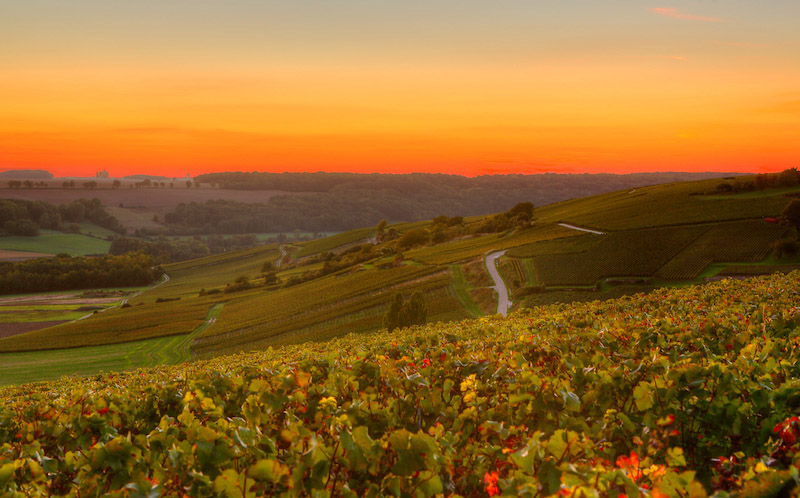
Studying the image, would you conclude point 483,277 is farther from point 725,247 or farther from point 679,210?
point 679,210

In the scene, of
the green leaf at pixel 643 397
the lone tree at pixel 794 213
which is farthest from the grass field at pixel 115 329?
the lone tree at pixel 794 213

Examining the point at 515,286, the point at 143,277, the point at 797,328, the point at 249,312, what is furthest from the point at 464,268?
the point at 143,277

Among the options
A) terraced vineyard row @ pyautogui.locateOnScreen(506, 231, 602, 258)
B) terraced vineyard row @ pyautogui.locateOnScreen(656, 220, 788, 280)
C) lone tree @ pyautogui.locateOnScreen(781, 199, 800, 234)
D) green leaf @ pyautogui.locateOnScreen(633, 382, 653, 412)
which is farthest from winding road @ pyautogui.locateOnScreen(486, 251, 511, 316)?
green leaf @ pyautogui.locateOnScreen(633, 382, 653, 412)

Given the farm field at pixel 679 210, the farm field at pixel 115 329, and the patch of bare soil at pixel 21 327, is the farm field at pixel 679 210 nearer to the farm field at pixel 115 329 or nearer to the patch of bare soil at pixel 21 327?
the farm field at pixel 115 329

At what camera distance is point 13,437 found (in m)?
7.87

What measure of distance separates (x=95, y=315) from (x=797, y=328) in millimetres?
134058

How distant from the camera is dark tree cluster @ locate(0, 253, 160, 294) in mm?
159250

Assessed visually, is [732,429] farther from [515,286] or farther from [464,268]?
[464,268]

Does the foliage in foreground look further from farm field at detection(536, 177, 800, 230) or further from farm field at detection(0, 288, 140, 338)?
farm field at detection(0, 288, 140, 338)

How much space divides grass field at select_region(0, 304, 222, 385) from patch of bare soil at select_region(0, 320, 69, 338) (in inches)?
962

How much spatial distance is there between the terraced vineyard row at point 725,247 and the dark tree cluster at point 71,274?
171 m

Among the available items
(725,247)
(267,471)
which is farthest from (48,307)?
(267,471)

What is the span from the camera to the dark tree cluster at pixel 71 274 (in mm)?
159250

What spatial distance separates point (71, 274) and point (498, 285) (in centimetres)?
15522
